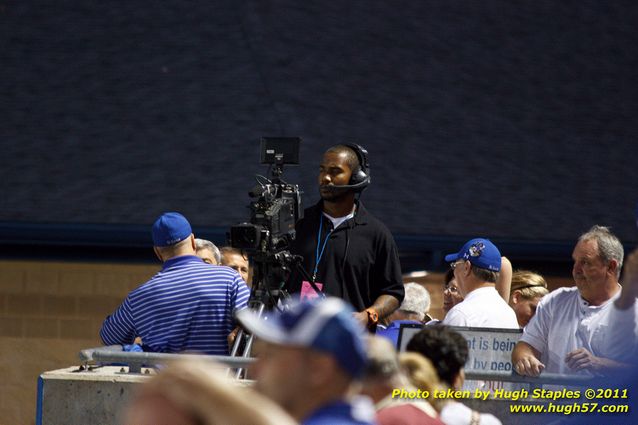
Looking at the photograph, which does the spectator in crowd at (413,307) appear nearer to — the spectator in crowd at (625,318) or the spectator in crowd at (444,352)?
the spectator in crowd at (625,318)

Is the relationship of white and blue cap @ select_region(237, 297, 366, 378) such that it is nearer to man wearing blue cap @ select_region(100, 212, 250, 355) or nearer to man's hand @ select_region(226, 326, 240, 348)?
man wearing blue cap @ select_region(100, 212, 250, 355)

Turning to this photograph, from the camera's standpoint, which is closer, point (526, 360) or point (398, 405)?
point (398, 405)

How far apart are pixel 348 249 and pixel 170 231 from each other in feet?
3.41

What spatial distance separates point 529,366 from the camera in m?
5.88

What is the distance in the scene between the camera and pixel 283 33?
13992 millimetres

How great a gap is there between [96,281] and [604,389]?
919cm

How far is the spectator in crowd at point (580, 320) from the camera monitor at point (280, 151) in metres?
1.86

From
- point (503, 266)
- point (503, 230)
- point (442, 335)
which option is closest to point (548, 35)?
point (503, 230)

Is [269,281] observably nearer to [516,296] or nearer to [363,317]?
[363,317]

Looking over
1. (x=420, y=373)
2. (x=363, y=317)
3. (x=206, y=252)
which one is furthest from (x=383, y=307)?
(x=420, y=373)

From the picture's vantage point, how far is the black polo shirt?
22.2 feet

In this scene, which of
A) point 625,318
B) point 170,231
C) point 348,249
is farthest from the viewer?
point 348,249

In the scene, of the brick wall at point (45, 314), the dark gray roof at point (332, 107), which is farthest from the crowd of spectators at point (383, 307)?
the dark gray roof at point (332, 107)

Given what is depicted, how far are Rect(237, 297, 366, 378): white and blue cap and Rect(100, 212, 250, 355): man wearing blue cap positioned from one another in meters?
3.63
